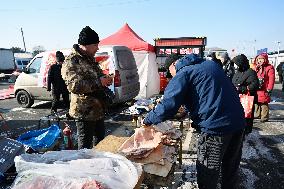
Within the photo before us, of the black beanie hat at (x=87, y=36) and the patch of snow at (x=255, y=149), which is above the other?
the black beanie hat at (x=87, y=36)

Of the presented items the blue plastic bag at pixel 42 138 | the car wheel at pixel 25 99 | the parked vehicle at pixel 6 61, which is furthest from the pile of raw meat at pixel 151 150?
the parked vehicle at pixel 6 61

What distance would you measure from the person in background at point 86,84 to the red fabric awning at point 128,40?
9.47 meters

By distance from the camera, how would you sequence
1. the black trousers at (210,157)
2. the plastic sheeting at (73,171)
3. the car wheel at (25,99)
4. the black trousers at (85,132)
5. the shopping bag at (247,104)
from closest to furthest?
1. the plastic sheeting at (73,171)
2. the black trousers at (210,157)
3. the black trousers at (85,132)
4. the shopping bag at (247,104)
5. the car wheel at (25,99)

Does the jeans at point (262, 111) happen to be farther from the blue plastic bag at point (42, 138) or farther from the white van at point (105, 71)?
the blue plastic bag at point (42, 138)

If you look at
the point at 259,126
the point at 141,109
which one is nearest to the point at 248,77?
the point at 259,126

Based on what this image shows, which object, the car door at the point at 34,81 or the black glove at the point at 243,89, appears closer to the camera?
the black glove at the point at 243,89

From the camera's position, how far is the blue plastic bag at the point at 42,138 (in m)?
4.90

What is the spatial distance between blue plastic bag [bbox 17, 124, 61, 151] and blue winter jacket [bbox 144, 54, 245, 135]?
2.63 metres

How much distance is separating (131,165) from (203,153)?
90 centimetres

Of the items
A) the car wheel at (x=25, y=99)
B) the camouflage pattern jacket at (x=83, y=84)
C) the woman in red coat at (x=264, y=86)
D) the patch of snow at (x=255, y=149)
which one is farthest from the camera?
the car wheel at (x=25, y=99)

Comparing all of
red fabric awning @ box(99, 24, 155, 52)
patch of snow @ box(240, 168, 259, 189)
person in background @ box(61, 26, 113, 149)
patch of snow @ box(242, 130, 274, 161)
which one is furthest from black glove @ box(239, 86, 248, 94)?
red fabric awning @ box(99, 24, 155, 52)

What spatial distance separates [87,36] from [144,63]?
959 centimetres

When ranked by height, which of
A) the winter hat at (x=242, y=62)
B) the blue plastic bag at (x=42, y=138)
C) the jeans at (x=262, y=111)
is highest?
the winter hat at (x=242, y=62)

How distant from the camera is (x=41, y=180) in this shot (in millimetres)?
2168
